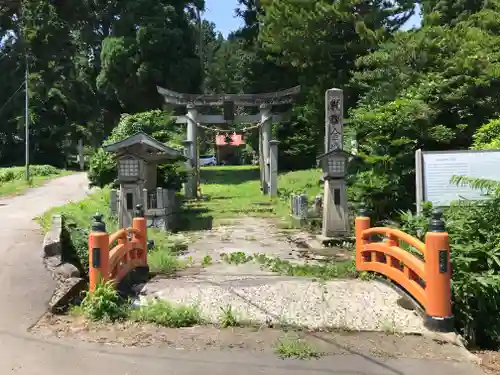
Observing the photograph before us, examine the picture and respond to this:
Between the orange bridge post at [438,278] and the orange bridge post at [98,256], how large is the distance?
357cm

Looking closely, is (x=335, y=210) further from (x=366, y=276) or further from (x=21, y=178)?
(x=21, y=178)

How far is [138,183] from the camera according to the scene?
1219cm

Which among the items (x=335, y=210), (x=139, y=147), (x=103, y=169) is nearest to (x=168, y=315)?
(x=335, y=210)

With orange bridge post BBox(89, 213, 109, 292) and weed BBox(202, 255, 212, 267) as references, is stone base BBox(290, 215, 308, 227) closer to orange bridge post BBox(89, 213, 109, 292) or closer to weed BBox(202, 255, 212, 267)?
weed BBox(202, 255, 212, 267)

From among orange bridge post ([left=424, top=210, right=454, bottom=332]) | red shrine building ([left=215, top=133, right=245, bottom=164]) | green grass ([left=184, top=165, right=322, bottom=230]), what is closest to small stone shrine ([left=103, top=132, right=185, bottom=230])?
green grass ([left=184, top=165, right=322, bottom=230])

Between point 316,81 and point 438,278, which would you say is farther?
point 316,81

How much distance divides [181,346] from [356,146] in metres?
9.84

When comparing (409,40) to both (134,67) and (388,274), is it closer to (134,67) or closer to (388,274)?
(388,274)

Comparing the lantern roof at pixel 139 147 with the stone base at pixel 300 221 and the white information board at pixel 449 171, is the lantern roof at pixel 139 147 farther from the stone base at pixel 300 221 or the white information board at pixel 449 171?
the white information board at pixel 449 171

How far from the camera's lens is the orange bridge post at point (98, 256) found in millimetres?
5926

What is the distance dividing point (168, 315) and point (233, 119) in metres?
19.2

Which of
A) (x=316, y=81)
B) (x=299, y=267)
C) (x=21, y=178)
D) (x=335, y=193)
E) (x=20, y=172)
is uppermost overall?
(x=316, y=81)

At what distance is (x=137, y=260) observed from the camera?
7719 millimetres

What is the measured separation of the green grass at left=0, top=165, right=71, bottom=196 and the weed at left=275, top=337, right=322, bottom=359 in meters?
19.7
